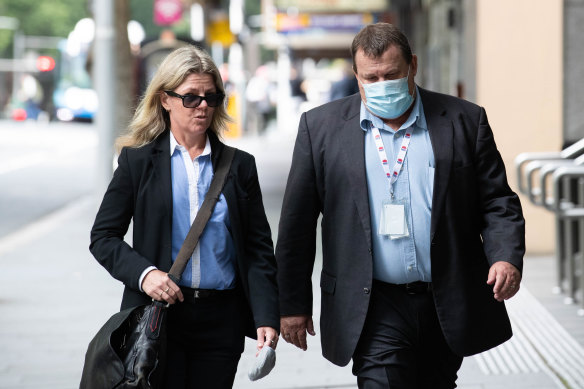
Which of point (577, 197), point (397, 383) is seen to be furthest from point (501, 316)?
point (577, 197)

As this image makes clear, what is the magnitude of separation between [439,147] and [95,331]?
4135 mm

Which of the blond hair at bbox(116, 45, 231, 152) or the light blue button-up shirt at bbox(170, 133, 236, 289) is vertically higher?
the blond hair at bbox(116, 45, 231, 152)

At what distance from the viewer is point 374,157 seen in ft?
12.2

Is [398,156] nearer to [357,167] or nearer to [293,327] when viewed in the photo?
[357,167]

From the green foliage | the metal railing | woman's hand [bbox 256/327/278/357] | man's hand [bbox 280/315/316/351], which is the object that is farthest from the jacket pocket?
the green foliage

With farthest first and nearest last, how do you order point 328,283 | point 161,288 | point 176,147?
point 328,283 < point 176,147 < point 161,288

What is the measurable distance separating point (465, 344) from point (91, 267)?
6.52 meters

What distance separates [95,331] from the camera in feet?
24.0

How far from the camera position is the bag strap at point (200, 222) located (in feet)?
11.1

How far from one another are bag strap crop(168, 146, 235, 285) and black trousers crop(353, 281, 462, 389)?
64 cm

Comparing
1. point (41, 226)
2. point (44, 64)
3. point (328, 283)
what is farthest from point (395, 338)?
point (44, 64)

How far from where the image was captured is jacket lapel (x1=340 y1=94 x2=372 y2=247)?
3699mm

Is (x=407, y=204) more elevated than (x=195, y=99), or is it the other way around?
(x=195, y=99)

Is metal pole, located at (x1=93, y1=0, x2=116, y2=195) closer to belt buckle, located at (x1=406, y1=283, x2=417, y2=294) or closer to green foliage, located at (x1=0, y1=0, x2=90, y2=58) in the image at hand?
belt buckle, located at (x1=406, y1=283, x2=417, y2=294)
